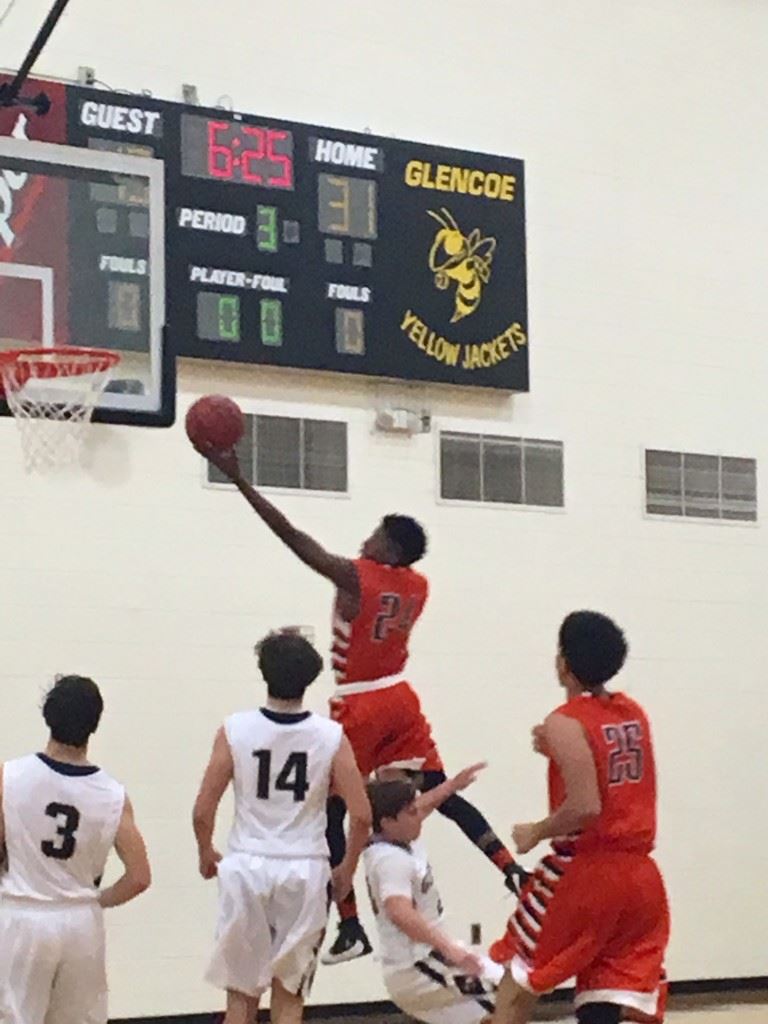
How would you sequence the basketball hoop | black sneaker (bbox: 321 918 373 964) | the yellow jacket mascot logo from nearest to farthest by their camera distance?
the basketball hoop
black sneaker (bbox: 321 918 373 964)
the yellow jacket mascot logo

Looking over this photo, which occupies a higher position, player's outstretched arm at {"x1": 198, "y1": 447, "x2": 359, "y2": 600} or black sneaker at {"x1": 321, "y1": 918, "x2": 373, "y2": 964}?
player's outstretched arm at {"x1": 198, "y1": 447, "x2": 359, "y2": 600}

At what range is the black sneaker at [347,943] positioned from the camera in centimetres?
750

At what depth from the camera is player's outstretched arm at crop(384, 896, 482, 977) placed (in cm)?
614

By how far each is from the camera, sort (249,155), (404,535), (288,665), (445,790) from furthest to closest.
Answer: (249,155) → (404,535) → (445,790) → (288,665)

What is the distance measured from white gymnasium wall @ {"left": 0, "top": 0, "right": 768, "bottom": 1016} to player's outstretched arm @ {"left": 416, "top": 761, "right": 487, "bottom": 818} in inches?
98.1

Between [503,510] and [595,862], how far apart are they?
15.9 feet

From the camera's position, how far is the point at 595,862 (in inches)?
215

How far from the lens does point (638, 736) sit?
5.50 meters

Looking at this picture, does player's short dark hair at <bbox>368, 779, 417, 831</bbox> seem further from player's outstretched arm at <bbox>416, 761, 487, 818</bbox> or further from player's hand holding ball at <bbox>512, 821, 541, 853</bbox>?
A: player's hand holding ball at <bbox>512, 821, 541, 853</bbox>

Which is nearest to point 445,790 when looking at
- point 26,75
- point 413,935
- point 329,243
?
point 413,935

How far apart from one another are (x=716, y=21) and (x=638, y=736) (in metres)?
7.07

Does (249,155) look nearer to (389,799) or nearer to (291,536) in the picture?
(291,536)

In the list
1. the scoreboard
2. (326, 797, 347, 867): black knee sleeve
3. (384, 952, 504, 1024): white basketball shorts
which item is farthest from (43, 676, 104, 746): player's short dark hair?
the scoreboard

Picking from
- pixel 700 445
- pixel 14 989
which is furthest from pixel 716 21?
pixel 14 989
